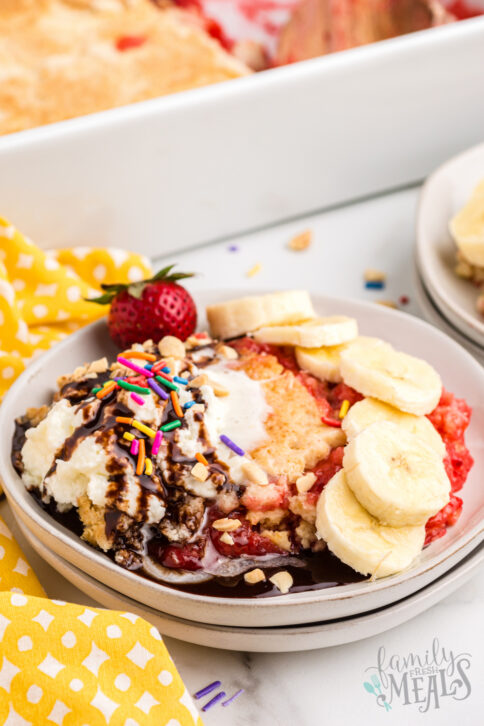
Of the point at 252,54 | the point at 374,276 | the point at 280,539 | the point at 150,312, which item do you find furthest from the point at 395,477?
the point at 252,54

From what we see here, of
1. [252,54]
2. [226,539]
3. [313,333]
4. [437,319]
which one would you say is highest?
[252,54]

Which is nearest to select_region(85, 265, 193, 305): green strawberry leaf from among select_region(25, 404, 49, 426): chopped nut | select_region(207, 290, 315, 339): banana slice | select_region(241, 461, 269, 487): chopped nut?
select_region(207, 290, 315, 339): banana slice

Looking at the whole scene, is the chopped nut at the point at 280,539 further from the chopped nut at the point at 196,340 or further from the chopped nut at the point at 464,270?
the chopped nut at the point at 464,270

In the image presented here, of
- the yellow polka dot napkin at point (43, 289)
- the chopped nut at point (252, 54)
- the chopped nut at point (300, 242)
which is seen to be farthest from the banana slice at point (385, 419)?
the chopped nut at point (252, 54)

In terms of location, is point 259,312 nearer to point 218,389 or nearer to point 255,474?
point 218,389

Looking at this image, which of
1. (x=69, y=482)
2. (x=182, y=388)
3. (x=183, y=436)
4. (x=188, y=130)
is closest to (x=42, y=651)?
(x=69, y=482)

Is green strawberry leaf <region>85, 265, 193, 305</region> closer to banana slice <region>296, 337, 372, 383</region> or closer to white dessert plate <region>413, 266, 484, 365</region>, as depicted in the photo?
banana slice <region>296, 337, 372, 383</region>
